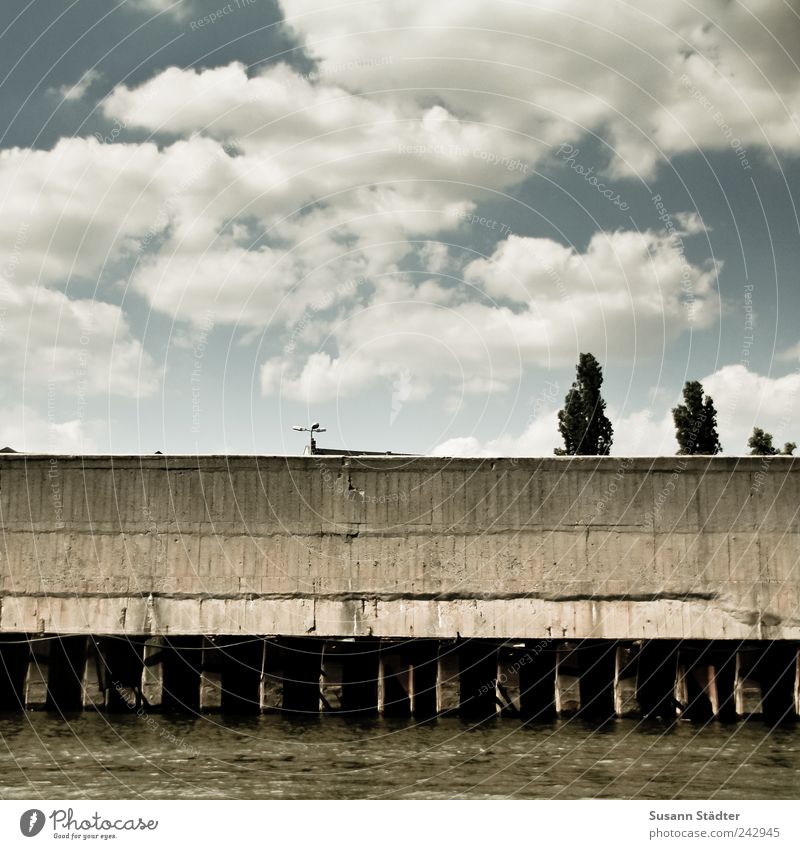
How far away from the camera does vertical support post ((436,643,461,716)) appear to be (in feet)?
61.0

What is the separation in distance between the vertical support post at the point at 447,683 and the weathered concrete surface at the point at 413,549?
1.82 feet

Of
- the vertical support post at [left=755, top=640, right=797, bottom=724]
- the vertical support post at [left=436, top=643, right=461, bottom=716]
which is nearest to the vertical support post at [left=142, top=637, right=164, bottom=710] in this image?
the vertical support post at [left=436, top=643, right=461, bottom=716]

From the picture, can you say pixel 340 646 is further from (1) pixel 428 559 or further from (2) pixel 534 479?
(2) pixel 534 479

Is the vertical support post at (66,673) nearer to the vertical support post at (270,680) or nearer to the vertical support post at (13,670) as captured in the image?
the vertical support post at (13,670)

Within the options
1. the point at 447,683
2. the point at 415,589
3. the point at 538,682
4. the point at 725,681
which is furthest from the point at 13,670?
the point at 725,681

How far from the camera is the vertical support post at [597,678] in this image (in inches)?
744

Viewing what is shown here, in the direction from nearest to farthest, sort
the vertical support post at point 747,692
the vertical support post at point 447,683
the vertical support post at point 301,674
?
the vertical support post at point 747,692
the vertical support post at point 447,683
the vertical support post at point 301,674

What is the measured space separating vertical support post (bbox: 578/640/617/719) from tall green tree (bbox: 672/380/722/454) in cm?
3134

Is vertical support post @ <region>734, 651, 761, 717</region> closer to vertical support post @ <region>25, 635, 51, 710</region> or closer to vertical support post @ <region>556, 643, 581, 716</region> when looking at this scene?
vertical support post @ <region>556, 643, 581, 716</region>

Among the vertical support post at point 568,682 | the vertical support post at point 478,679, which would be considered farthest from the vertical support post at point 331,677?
the vertical support post at point 568,682

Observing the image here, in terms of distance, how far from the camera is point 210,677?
62.5 ft

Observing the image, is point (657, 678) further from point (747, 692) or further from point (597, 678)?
point (747, 692)

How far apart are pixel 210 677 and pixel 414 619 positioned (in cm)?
474

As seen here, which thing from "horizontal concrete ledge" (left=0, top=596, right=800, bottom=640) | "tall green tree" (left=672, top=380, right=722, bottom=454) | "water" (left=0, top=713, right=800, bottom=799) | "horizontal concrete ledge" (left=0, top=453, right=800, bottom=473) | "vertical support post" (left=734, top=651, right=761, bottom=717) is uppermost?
"tall green tree" (left=672, top=380, right=722, bottom=454)
